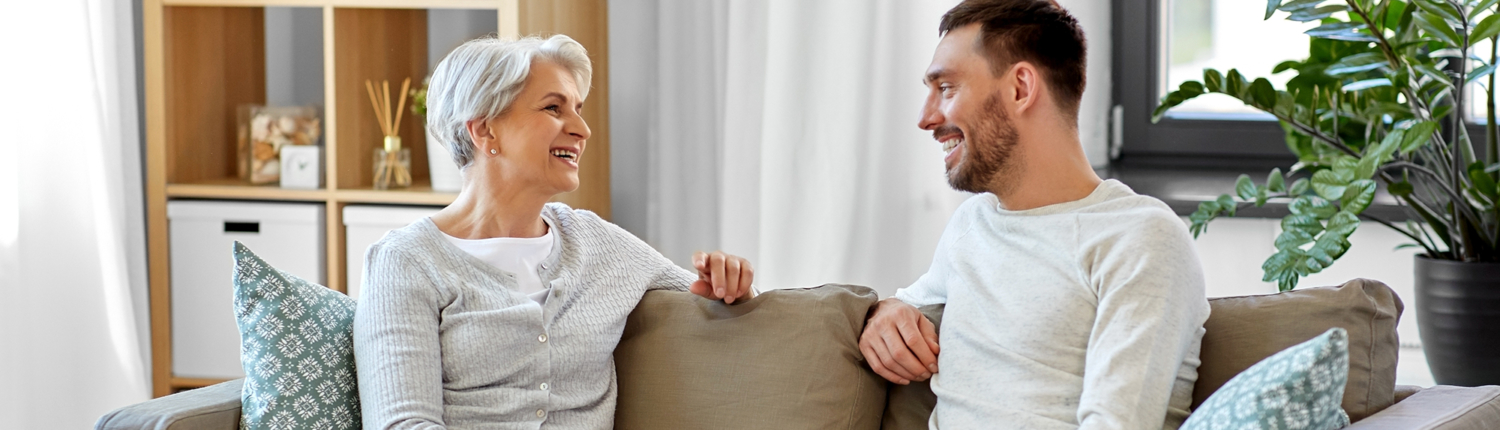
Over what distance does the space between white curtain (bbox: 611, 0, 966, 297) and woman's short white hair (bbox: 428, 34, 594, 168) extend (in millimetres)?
1049

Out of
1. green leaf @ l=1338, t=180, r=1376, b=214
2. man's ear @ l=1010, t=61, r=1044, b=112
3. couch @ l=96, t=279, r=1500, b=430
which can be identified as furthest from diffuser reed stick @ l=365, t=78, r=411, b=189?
green leaf @ l=1338, t=180, r=1376, b=214

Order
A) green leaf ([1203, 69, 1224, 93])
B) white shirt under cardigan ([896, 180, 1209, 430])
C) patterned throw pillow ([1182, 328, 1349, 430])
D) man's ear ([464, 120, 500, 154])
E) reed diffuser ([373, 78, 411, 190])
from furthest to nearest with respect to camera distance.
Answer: reed diffuser ([373, 78, 411, 190]) < green leaf ([1203, 69, 1224, 93]) < man's ear ([464, 120, 500, 154]) < white shirt under cardigan ([896, 180, 1209, 430]) < patterned throw pillow ([1182, 328, 1349, 430])

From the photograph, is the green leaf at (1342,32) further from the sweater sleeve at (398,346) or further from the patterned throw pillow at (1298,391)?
the sweater sleeve at (398,346)

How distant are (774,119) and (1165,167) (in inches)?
38.5

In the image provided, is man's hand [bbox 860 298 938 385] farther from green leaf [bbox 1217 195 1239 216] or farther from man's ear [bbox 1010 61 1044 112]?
green leaf [bbox 1217 195 1239 216]

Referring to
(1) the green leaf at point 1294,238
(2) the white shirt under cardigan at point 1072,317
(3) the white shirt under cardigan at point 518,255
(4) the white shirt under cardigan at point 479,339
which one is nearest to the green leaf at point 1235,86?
(1) the green leaf at point 1294,238

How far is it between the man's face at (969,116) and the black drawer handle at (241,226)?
1.84 meters

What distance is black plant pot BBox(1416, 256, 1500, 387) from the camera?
197 cm

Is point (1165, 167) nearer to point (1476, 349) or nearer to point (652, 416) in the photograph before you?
point (1476, 349)

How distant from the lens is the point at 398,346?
1518 millimetres

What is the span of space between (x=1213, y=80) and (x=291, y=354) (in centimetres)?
148

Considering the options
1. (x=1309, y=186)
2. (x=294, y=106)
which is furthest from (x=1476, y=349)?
(x=294, y=106)

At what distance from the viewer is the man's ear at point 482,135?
66.9 inches

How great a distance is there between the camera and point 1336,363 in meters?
1.19
